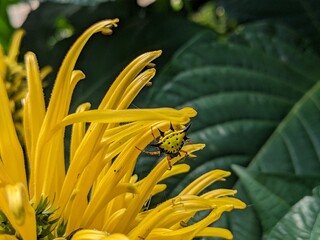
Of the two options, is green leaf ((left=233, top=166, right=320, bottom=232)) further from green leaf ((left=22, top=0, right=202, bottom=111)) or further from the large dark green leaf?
green leaf ((left=22, top=0, right=202, bottom=111))

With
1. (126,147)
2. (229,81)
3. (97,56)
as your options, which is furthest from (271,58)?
(126,147)

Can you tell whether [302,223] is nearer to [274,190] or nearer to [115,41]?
[274,190]

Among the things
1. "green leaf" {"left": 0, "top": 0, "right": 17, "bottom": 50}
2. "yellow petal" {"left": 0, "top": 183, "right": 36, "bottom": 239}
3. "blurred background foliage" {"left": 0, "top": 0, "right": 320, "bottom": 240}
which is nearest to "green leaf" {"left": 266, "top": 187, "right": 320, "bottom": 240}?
"blurred background foliage" {"left": 0, "top": 0, "right": 320, "bottom": 240}

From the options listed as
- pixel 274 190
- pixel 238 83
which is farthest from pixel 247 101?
pixel 274 190

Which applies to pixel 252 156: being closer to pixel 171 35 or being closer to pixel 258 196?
pixel 258 196

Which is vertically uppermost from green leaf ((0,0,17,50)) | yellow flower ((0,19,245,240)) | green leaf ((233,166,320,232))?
green leaf ((0,0,17,50))

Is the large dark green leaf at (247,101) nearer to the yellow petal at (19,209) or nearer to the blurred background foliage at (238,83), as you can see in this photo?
the blurred background foliage at (238,83)
